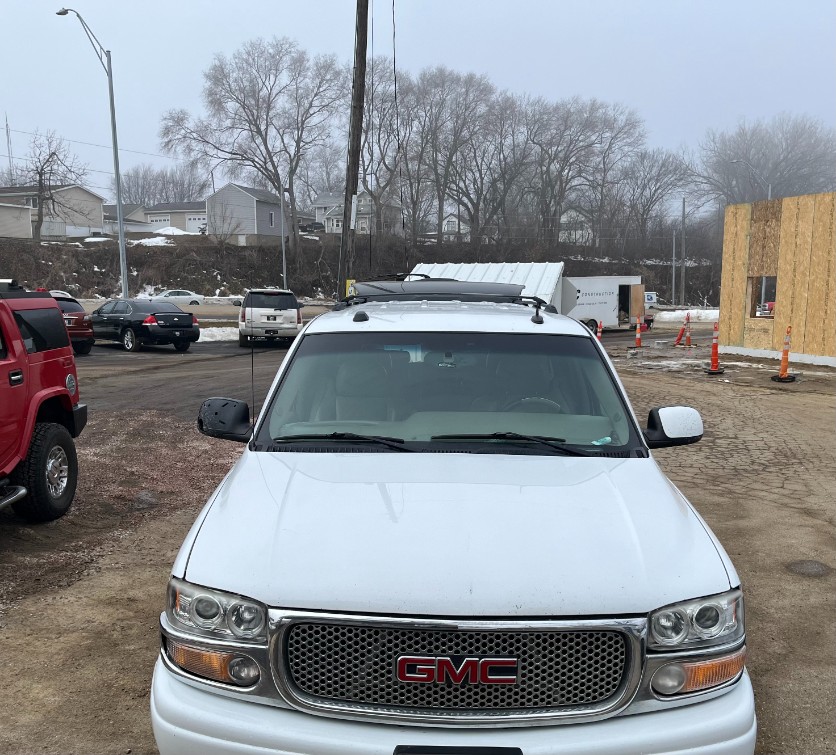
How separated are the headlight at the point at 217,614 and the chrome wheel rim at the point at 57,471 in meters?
4.16

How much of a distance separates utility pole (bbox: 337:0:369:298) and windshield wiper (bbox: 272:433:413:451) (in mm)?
12547

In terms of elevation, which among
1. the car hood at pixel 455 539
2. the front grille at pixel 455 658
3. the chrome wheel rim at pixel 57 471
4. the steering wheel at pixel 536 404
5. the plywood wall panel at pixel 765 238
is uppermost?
the plywood wall panel at pixel 765 238

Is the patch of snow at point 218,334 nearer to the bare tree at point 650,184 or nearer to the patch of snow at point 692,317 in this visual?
the patch of snow at point 692,317

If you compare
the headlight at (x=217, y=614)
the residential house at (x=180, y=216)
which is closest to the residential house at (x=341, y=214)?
the residential house at (x=180, y=216)

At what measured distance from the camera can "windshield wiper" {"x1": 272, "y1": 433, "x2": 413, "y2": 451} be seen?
3.51 metres

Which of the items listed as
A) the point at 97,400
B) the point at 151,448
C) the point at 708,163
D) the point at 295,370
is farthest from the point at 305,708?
the point at 708,163

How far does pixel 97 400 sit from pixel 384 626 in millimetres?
12321

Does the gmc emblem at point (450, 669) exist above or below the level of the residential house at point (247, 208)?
below

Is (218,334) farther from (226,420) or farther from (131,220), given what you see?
(131,220)

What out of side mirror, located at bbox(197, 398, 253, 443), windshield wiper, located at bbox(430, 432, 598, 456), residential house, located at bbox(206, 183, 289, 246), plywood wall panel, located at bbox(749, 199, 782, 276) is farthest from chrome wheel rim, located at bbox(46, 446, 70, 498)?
residential house, located at bbox(206, 183, 289, 246)

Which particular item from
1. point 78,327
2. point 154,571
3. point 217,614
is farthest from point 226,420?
point 78,327

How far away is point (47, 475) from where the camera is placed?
6.32m

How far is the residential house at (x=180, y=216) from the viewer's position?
93.4 m

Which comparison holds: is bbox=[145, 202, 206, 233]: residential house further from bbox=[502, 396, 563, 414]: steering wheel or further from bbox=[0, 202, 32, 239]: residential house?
bbox=[502, 396, 563, 414]: steering wheel
